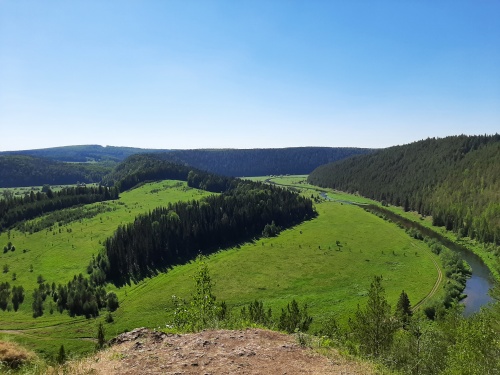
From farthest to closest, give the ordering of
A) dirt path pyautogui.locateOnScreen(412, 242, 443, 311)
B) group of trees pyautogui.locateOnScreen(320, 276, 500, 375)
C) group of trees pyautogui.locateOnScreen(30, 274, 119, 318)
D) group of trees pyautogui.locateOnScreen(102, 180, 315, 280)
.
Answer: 1. group of trees pyautogui.locateOnScreen(102, 180, 315, 280)
2. group of trees pyautogui.locateOnScreen(30, 274, 119, 318)
3. dirt path pyautogui.locateOnScreen(412, 242, 443, 311)
4. group of trees pyautogui.locateOnScreen(320, 276, 500, 375)

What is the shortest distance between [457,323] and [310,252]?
90.6 m

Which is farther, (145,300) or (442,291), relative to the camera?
(145,300)

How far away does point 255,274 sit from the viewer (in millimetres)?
119062

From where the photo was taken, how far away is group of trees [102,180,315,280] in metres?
131

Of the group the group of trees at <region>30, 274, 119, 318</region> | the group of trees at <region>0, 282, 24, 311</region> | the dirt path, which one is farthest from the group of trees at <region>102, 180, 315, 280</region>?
the dirt path

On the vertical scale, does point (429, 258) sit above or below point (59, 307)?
above

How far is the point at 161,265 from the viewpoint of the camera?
138 m

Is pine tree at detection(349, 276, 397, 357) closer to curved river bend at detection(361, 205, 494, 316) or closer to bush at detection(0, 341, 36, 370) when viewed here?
bush at detection(0, 341, 36, 370)

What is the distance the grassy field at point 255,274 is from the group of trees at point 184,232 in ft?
36.9

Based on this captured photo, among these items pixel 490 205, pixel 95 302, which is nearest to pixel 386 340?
pixel 95 302

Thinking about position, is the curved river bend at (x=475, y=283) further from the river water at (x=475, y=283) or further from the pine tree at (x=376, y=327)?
the pine tree at (x=376, y=327)

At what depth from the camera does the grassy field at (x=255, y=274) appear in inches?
3506

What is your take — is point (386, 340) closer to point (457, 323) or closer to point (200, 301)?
point (457, 323)

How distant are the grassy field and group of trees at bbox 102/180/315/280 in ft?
36.9
